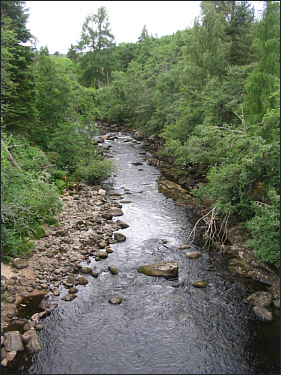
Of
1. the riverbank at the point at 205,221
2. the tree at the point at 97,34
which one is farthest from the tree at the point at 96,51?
the riverbank at the point at 205,221

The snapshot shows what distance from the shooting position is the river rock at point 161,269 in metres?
14.5

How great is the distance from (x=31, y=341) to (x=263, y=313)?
893cm

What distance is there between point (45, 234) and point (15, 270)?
372 centimetres

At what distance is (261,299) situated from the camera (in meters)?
12.7

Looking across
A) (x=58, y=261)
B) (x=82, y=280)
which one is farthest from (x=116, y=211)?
(x=82, y=280)

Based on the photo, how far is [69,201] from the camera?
875 inches

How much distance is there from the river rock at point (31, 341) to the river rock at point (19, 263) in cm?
392

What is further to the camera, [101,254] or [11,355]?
[101,254]

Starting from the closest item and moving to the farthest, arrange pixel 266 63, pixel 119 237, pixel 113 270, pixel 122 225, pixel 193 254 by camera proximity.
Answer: pixel 113 270 → pixel 193 254 → pixel 119 237 → pixel 266 63 → pixel 122 225

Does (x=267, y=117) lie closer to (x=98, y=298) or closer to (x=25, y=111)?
(x=98, y=298)

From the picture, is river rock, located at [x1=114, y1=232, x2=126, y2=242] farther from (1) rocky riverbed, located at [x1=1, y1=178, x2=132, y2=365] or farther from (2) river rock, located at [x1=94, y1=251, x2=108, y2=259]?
(2) river rock, located at [x1=94, y1=251, x2=108, y2=259]

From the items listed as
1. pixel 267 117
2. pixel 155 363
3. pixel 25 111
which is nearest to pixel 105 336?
pixel 155 363

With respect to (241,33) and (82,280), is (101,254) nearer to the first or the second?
(82,280)

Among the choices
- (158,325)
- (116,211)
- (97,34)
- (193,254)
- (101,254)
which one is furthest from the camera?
(97,34)
